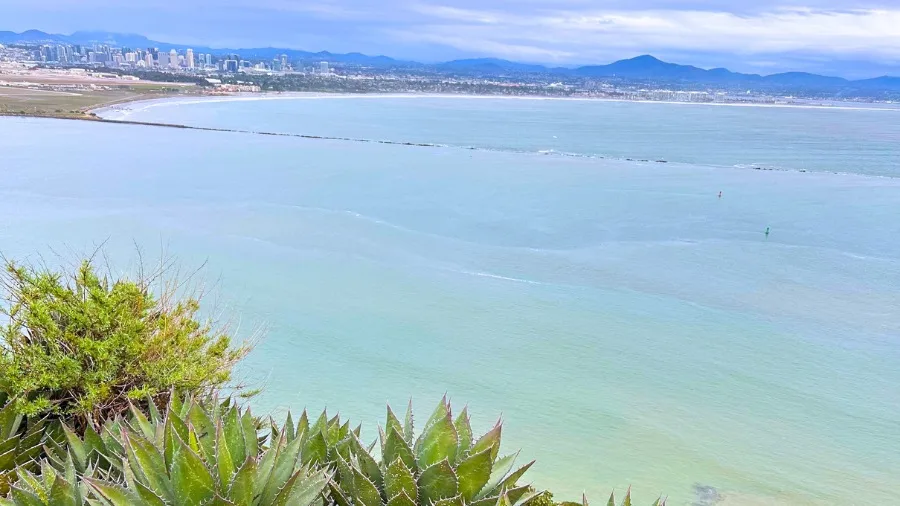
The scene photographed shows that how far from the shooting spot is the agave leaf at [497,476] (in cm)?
315

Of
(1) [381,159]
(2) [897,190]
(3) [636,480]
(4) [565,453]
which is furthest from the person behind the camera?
(1) [381,159]

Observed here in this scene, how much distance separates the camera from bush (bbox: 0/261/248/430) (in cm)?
449

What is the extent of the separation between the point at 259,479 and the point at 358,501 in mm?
458

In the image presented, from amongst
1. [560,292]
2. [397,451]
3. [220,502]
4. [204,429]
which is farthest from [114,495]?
[560,292]

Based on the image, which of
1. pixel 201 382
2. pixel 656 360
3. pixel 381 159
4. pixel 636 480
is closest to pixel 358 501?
pixel 201 382

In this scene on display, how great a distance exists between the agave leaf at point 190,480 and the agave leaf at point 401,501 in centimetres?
75

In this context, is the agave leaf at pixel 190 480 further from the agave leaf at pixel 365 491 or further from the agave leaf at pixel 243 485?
the agave leaf at pixel 365 491

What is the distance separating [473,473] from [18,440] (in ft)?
10.1

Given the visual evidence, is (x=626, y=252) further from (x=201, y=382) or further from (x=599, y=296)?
(x=201, y=382)

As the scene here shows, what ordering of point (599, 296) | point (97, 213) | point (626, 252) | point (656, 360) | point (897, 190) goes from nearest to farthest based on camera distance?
point (656, 360), point (599, 296), point (626, 252), point (97, 213), point (897, 190)

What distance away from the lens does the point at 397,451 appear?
3.22 metres

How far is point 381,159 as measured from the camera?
32375 millimetres

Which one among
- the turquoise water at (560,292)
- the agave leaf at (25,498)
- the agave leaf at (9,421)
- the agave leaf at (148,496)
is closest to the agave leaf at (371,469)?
the agave leaf at (148,496)

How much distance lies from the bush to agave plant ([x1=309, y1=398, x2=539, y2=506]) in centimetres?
190
